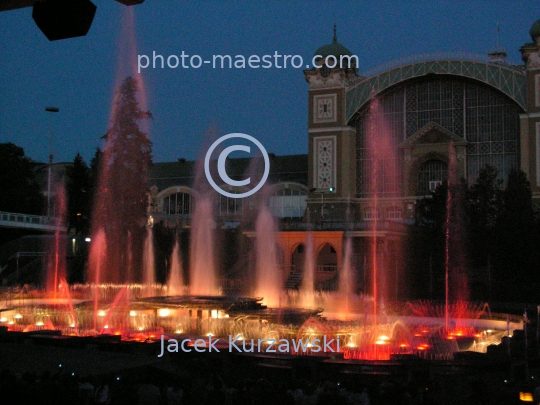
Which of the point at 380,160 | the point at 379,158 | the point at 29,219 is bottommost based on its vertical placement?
the point at 29,219

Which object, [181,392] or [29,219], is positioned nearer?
[181,392]

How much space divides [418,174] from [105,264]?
23408 millimetres

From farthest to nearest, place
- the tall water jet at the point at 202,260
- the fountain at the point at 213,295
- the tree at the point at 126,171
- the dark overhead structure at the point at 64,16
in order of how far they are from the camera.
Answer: the tree at the point at 126,171
the tall water jet at the point at 202,260
the fountain at the point at 213,295
the dark overhead structure at the point at 64,16

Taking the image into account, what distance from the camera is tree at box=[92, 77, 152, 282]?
3447 cm

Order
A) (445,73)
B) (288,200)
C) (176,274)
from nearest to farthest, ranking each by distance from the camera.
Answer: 1. (176,274)
2. (445,73)
3. (288,200)

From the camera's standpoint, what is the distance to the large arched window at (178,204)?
5825 cm

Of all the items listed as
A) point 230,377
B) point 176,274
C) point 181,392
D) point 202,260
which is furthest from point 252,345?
point 176,274

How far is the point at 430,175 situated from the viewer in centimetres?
4853

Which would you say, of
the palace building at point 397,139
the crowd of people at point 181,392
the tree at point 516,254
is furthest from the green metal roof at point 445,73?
the crowd of people at point 181,392

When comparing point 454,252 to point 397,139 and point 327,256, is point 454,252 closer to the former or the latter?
point 327,256

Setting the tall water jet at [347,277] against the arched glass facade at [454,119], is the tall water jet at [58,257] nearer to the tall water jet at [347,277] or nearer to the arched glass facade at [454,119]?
the tall water jet at [347,277]

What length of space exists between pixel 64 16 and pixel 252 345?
10.00 m

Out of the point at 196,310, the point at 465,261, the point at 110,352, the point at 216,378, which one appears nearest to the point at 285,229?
the point at 465,261

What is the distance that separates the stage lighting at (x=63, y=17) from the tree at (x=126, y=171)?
2972cm
